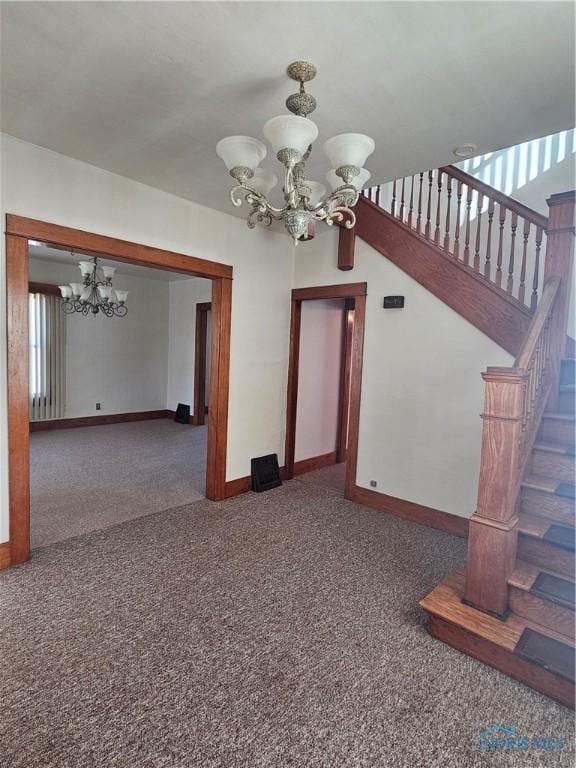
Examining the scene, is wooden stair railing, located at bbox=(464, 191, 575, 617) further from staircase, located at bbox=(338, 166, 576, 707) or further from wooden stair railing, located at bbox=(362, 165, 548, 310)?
wooden stair railing, located at bbox=(362, 165, 548, 310)

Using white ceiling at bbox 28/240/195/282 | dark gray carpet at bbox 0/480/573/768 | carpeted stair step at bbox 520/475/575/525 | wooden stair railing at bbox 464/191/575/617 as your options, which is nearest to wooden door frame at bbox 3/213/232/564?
dark gray carpet at bbox 0/480/573/768

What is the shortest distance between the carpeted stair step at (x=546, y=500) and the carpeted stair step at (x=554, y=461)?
0.18 ft

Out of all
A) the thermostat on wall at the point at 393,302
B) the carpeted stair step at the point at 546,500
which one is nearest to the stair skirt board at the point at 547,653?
the carpeted stair step at the point at 546,500

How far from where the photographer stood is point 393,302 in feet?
12.0

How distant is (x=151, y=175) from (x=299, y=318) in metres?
2.04

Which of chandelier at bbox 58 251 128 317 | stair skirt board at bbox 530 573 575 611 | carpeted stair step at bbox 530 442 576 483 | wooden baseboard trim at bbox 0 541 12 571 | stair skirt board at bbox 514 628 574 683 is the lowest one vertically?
wooden baseboard trim at bbox 0 541 12 571

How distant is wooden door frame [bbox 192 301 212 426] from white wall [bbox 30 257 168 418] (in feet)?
3.04

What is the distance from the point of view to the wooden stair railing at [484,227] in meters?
3.02

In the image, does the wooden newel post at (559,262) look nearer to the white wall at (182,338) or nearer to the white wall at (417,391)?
the white wall at (417,391)

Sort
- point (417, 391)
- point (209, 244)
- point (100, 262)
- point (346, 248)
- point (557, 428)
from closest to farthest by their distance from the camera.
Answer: point (557, 428) → point (417, 391) → point (209, 244) → point (346, 248) → point (100, 262)

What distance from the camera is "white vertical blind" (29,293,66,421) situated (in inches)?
252

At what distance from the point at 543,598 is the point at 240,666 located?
1471 mm

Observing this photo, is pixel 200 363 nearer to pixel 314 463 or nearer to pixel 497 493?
pixel 314 463

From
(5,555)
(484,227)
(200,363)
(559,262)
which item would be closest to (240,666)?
(5,555)
